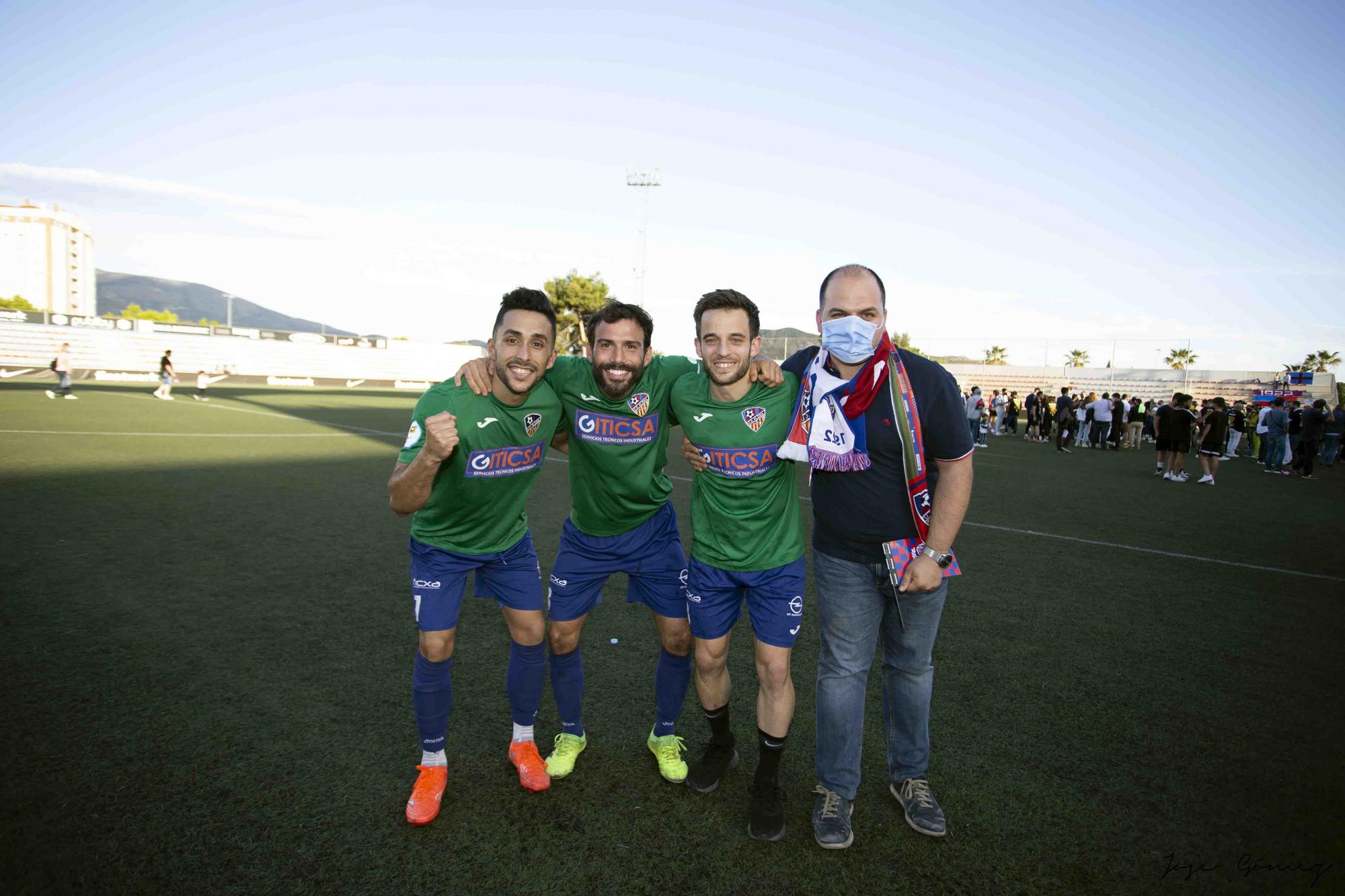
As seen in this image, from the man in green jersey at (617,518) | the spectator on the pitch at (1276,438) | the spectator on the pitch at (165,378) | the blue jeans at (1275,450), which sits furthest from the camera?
the spectator on the pitch at (165,378)

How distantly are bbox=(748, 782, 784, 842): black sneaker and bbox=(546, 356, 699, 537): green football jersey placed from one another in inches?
52.2

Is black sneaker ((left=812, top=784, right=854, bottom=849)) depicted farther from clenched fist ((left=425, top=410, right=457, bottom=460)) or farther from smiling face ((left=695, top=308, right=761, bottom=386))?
clenched fist ((left=425, top=410, right=457, bottom=460))

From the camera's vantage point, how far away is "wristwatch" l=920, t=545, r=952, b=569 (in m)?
2.82

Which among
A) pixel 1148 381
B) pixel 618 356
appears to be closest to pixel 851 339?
pixel 618 356

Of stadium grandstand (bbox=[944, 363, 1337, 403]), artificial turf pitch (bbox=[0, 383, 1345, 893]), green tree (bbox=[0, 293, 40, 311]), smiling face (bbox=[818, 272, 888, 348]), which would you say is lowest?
artificial turf pitch (bbox=[0, 383, 1345, 893])

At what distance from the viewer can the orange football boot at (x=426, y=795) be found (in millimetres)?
2906

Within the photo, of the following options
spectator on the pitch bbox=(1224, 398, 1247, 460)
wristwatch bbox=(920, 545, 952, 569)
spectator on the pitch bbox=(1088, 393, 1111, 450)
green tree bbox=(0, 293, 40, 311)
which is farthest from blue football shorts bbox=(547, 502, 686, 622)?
green tree bbox=(0, 293, 40, 311)

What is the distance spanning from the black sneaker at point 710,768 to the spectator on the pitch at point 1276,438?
22257 mm

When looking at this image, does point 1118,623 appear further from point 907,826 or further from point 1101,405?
point 1101,405

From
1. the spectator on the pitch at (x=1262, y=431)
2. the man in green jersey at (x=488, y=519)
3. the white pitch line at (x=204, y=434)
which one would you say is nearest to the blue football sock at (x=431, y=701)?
the man in green jersey at (x=488, y=519)

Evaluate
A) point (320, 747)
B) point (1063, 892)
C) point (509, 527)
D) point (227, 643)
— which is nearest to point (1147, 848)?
point (1063, 892)

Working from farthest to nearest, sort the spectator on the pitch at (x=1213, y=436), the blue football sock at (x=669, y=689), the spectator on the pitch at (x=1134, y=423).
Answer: the spectator on the pitch at (x=1134, y=423), the spectator on the pitch at (x=1213, y=436), the blue football sock at (x=669, y=689)

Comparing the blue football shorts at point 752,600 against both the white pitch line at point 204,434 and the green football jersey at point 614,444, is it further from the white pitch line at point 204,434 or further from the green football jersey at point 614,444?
the white pitch line at point 204,434

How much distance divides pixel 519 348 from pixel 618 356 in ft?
1.48
